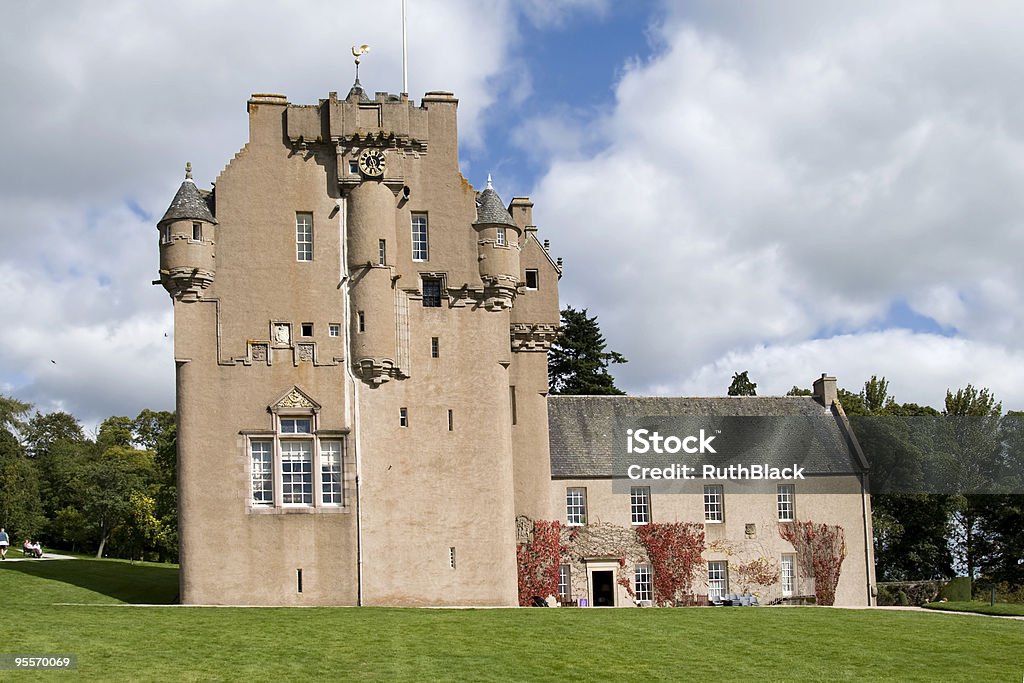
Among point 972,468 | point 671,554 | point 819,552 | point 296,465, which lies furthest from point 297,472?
point 972,468

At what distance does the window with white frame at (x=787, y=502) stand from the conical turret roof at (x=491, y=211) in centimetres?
1660

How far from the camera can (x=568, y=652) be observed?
2591cm

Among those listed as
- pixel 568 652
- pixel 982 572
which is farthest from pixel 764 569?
pixel 568 652

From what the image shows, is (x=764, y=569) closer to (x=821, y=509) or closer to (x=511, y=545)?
(x=821, y=509)

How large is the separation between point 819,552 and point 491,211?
64.9ft

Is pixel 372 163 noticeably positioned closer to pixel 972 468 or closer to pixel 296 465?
pixel 296 465

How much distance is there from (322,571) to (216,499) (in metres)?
4.10

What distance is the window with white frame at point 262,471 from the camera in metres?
36.2

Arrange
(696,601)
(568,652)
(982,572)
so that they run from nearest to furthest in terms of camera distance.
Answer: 1. (568,652)
2. (696,601)
3. (982,572)

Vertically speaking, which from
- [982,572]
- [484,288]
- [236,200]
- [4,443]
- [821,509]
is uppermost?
[236,200]

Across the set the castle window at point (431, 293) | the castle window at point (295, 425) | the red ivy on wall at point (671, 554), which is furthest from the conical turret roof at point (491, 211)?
the red ivy on wall at point (671, 554)

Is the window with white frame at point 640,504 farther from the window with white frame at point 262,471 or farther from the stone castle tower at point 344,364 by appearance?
the window with white frame at point 262,471

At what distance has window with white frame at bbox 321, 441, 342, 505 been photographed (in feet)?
120

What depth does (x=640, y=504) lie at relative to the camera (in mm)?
45094
